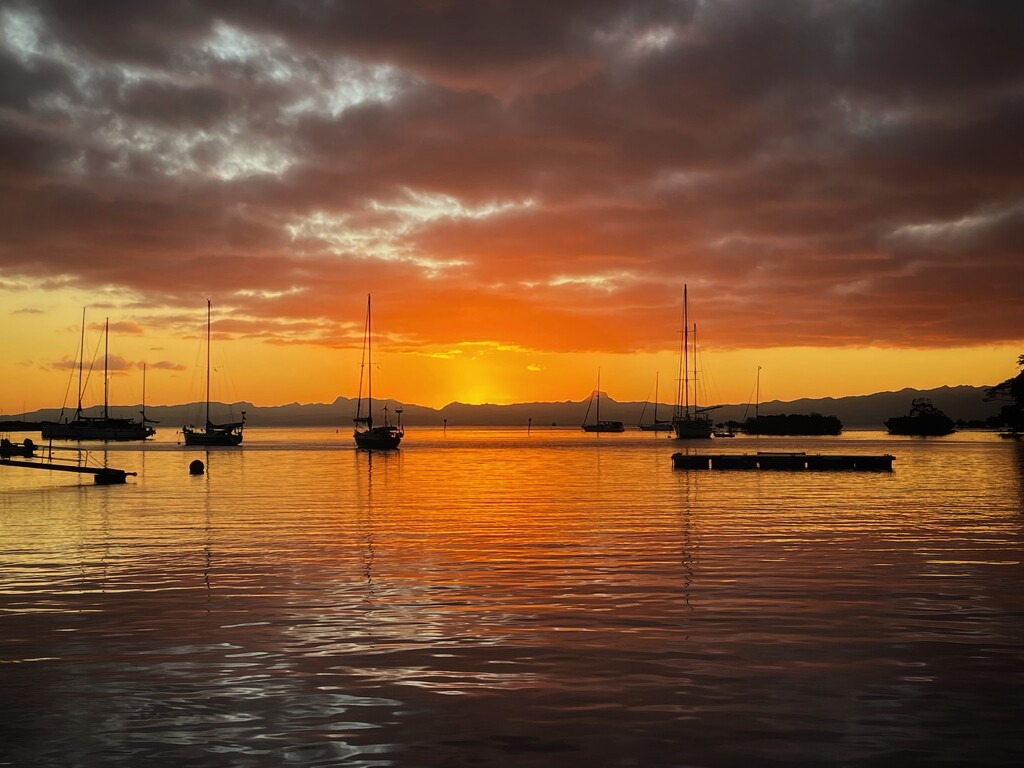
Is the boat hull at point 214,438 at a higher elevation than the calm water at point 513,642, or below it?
higher

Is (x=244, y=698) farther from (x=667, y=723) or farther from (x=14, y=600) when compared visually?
(x=14, y=600)

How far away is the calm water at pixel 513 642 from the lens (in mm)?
10680

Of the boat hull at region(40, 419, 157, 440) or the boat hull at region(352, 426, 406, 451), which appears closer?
the boat hull at region(352, 426, 406, 451)

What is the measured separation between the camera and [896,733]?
10891 millimetres

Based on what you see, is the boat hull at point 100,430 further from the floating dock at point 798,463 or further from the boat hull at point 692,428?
the floating dock at point 798,463

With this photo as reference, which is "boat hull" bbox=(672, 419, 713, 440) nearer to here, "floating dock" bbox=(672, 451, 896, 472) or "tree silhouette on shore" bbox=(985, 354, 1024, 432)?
"tree silhouette on shore" bbox=(985, 354, 1024, 432)

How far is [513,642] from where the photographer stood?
1576cm

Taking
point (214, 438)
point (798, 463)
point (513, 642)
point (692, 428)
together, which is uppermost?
point (692, 428)

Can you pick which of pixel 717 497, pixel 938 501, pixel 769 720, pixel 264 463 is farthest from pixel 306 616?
pixel 264 463

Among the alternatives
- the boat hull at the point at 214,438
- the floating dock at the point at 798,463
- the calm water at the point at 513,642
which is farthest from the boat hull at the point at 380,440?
the calm water at the point at 513,642

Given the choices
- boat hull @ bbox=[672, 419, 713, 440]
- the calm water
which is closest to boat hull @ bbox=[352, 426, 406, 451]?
boat hull @ bbox=[672, 419, 713, 440]

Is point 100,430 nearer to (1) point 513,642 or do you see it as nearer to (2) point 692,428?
(2) point 692,428

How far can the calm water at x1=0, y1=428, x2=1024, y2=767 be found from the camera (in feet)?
35.0

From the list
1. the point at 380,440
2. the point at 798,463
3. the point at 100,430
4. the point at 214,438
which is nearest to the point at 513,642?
the point at 798,463
